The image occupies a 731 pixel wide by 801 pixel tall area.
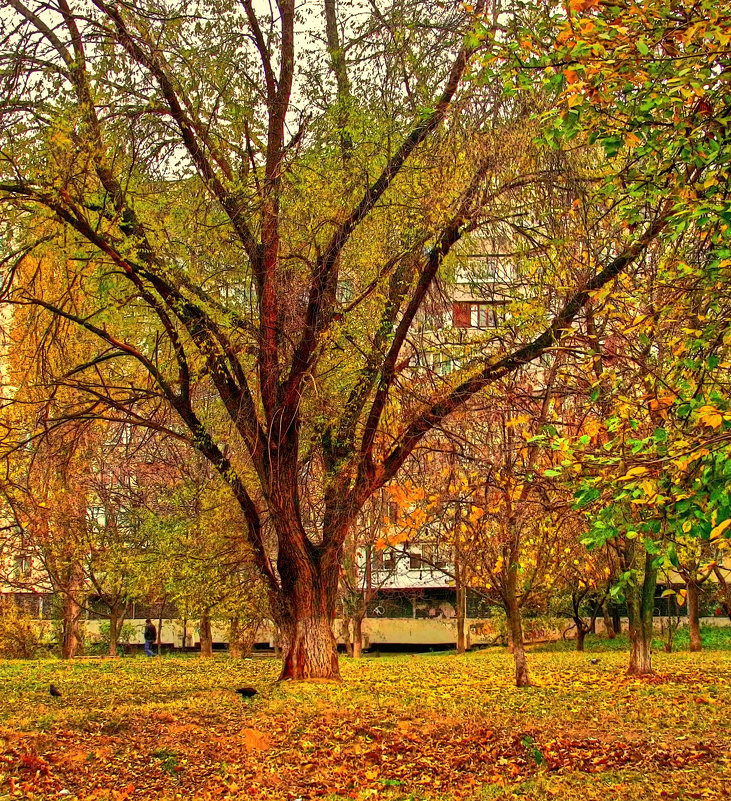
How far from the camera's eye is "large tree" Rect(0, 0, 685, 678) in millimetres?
11211

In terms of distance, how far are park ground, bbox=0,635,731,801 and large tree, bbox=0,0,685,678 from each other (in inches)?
124

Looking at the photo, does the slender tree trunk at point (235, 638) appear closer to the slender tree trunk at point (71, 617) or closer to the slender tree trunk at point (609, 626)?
the slender tree trunk at point (71, 617)

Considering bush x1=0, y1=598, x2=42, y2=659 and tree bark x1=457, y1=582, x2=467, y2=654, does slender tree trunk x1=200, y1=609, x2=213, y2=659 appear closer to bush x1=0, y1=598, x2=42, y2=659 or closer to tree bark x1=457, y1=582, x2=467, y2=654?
bush x1=0, y1=598, x2=42, y2=659

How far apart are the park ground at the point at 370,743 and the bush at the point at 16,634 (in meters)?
13.6

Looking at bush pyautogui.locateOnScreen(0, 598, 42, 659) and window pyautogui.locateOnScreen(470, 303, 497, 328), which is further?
bush pyautogui.locateOnScreen(0, 598, 42, 659)

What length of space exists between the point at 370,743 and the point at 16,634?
23.4 meters

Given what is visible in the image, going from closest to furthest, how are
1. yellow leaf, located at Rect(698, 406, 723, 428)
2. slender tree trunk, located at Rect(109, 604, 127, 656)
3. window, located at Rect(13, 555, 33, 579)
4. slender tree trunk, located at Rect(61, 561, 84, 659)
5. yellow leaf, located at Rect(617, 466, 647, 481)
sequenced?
yellow leaf, located at Rect(698, 406, 723, 428)
yellow leaf, located at Rect(617, 466, 647, 481)
window, located at Rect(13, 555, 33, 579)
slender tree trunk, located at Rect(61, 561, 84, 659)
slender tree trunk, located at Rect(109, 604, 127, 656)

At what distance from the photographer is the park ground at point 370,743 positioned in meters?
7.06

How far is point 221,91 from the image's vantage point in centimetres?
1198

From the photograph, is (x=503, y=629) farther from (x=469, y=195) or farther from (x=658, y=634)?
(x=469, y=195)

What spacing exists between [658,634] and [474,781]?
28485 mm

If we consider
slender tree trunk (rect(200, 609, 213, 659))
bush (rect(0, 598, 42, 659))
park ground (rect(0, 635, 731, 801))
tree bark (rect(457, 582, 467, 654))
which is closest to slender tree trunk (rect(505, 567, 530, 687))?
park ground (rect(0, 635, 731, 801))

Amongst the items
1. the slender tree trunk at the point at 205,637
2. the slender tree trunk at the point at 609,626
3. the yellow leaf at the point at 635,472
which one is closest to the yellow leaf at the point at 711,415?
the yellow leaf at the point at 635,472

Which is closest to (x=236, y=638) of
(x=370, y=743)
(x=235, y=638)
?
(x=235, y=638)
